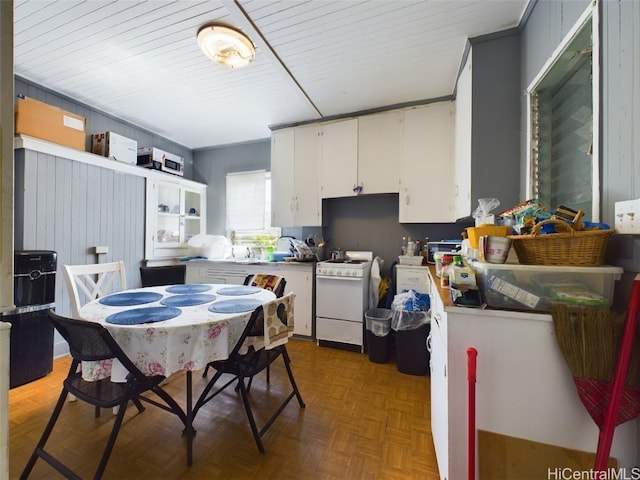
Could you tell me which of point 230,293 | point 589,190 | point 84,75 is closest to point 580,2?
point 589,190

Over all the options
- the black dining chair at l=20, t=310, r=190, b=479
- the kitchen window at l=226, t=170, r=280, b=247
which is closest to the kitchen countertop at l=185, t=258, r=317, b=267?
the kitchen window at l=226, t=170, r=280, b=247

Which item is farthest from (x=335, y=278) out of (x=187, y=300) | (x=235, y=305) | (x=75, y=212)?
(x=75, y=212)

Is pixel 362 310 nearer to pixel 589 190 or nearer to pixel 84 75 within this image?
pixel 589 190

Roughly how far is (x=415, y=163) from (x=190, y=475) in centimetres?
300

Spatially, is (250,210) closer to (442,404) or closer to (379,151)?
(379,151)

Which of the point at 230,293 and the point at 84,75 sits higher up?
the point at 84,75

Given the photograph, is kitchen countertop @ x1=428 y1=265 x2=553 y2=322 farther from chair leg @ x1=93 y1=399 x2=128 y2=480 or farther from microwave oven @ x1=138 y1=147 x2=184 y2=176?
microwave oven @ x1=138 y1=147 x2=184 y2=176

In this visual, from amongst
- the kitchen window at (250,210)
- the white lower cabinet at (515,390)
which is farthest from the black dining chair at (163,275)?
the white lower cabinet at (515,390)

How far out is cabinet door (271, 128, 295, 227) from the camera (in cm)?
329

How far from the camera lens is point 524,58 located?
1.67 m

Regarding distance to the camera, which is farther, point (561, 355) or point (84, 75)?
point (84, 75)

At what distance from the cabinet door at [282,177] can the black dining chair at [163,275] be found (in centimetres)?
151

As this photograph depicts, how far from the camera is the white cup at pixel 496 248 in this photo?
95 cm

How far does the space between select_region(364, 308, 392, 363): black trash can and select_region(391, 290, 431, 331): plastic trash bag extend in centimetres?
15
